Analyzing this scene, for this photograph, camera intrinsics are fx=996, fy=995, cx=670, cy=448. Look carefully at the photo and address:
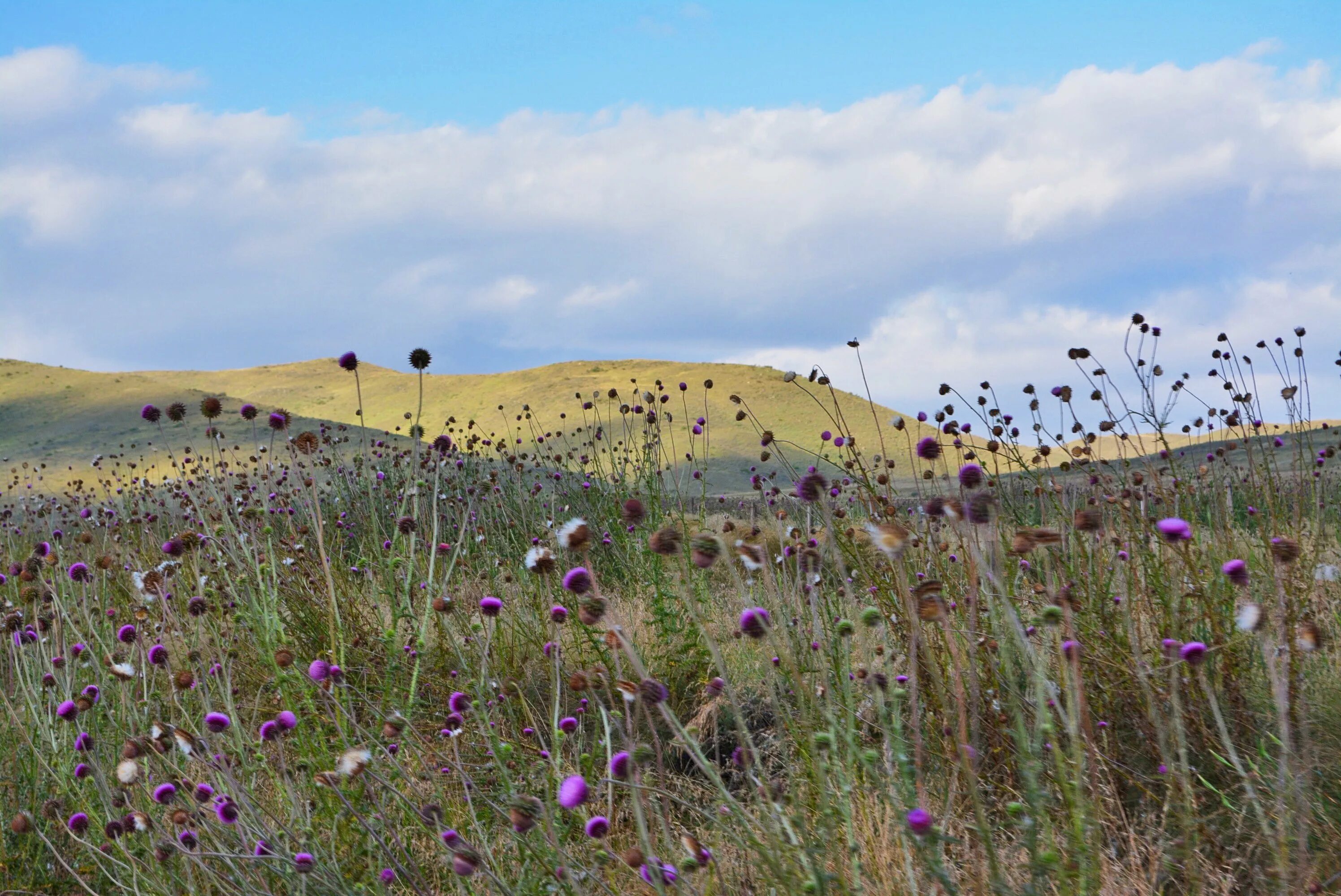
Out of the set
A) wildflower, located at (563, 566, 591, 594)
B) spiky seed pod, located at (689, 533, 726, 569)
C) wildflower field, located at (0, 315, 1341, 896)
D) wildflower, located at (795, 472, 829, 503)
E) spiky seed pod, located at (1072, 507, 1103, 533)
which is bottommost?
→ wildflower field, located at (0, 315, 1341, 896)

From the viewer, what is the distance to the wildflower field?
5.00 feet

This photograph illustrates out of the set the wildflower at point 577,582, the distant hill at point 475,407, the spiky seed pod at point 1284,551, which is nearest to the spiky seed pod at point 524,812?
the wildflower at point 577,582

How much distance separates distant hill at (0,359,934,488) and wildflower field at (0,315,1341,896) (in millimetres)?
12358

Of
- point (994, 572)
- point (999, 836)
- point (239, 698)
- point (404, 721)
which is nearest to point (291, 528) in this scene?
point (239, 698)

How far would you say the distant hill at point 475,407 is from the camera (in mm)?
19953

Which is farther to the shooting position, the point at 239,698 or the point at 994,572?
the point at 239,698

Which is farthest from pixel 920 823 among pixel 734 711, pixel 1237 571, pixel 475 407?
pixel 475 407

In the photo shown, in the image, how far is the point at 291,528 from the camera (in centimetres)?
484

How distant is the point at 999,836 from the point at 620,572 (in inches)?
131

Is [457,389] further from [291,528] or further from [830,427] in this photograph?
[291,528]

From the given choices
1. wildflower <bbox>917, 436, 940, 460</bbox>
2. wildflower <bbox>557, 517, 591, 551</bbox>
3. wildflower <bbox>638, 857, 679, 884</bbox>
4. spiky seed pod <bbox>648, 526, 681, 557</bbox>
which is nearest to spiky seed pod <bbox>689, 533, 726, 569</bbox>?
spiky seed pod <bbox>648, 526, 681, 557</bbox>

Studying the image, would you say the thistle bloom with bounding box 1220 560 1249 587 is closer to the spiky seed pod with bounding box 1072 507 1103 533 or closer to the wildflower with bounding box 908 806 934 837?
the spiky seed pod with bounding box 1072 507 1103 533

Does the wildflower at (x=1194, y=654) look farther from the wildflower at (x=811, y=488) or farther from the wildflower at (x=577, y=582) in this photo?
the wildflower at (x=577, y=582)

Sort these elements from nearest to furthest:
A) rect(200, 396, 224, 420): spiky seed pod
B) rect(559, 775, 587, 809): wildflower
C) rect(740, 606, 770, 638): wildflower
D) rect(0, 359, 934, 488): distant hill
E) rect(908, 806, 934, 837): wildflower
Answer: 1. rect(908, 806, 934, 837): wildflower
2. rect(559, 775, 587, 809): wildflower
3. rect(740, 606, 770, 638): wildflower
4. rect(200, 396, 224, 420): spiky seed pod
5. rect(0, 359, 934, 488): distant hill
